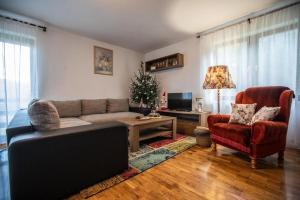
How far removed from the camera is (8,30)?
2.66m

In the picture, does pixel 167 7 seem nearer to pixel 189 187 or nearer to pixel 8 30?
pixel 189 187

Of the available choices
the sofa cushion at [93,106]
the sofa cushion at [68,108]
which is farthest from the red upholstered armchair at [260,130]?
the sofa cushion at [68,108]

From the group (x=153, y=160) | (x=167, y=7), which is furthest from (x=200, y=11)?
(x=153, y=160)

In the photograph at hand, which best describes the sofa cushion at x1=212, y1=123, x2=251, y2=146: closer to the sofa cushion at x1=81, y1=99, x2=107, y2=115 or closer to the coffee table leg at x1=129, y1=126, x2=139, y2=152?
the coffee table leg at x1=129, y1=126, x2=139, y2=152

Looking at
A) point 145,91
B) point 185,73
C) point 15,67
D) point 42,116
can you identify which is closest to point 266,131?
point 42,116

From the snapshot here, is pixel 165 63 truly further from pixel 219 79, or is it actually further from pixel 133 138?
pixel 133 138

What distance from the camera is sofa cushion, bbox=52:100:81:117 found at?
3111 mm

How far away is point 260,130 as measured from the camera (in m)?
1.72

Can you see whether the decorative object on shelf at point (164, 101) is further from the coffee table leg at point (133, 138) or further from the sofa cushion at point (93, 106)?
the coffee table leg at point (133, 138)

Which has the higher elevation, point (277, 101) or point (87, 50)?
point (87, 50)

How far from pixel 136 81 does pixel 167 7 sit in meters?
2.46

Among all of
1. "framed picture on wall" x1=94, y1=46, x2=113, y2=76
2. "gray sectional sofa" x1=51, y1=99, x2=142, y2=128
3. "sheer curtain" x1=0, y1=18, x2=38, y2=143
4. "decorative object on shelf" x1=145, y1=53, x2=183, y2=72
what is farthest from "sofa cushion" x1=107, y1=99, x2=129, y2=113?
"sheer curtain" x1=0, y1=18, x2=38, y2=143

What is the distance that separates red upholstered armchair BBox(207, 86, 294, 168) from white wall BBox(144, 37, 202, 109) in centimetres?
143

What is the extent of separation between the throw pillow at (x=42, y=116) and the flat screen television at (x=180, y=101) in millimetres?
2893
